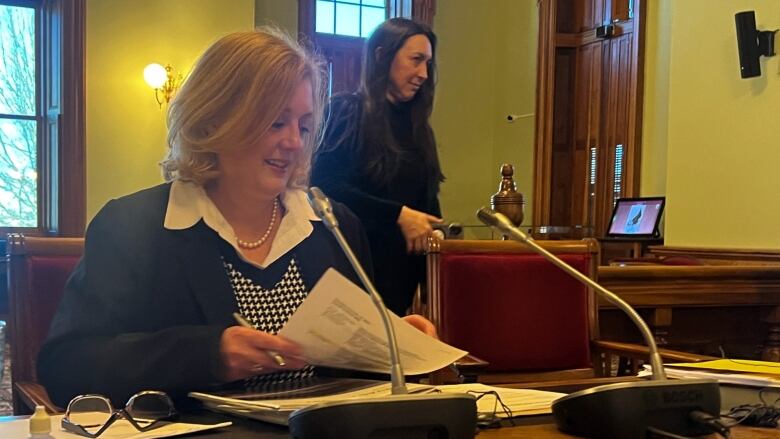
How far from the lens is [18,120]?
616cm

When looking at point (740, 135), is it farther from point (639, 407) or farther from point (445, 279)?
point (639, 407)

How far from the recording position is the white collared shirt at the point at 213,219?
125 centimetres

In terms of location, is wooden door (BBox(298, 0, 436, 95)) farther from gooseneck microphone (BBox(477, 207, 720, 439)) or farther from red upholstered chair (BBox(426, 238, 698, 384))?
gooseneck microphone (BBox(477, 207, 720, 439))

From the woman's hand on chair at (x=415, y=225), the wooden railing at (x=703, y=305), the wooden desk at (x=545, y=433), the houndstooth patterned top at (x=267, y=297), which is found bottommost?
the wooden railing at (x=703, y=305)

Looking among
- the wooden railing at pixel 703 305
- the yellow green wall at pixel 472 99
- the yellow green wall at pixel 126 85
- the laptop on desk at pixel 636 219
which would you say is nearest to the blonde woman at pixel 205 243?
the wooden railing at pixel 703 305

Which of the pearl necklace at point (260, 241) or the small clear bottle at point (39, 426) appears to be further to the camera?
the pearl necklace at point (260, 241)

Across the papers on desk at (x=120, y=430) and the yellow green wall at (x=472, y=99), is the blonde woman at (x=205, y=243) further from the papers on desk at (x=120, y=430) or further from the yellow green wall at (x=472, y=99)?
the yellow green wall at (x=472, y=99)

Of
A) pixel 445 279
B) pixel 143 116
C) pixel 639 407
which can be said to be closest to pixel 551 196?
pixel 143 116

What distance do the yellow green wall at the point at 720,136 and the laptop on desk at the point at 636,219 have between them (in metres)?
1.05

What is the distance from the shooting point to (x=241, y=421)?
954 mm

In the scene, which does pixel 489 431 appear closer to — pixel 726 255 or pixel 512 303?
pixel 512 303

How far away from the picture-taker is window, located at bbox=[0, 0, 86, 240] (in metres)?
5.95

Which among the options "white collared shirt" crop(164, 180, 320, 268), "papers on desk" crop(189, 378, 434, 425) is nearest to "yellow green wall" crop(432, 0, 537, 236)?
"white collared shirt" crop(164, 180, 320, 268)

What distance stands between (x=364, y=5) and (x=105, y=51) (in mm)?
2557
